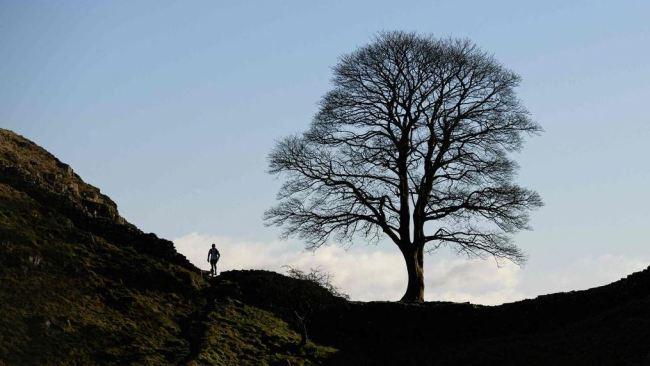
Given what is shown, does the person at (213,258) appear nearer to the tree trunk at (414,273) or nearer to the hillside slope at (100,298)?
the hillside slope at (100,298)

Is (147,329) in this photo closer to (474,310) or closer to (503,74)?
(474,310)

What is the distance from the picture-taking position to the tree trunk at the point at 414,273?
135 ft

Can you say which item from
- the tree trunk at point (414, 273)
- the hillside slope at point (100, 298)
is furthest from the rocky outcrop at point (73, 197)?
the tree trunk at point (414, 273)

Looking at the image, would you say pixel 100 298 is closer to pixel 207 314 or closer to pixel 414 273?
pixel 207 314

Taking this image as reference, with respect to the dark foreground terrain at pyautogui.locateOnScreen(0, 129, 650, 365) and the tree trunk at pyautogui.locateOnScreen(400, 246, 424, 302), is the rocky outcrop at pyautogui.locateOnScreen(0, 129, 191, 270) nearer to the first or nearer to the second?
the dark foreground terrain at pyautogui.locateOnScreen(0, 129, 650, 365)

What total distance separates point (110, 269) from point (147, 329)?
4.75 m

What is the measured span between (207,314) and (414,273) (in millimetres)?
11108

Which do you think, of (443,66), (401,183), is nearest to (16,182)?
(401,183)

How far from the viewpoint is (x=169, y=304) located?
34844 millimetres

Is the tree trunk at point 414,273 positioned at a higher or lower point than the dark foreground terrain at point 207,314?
higher

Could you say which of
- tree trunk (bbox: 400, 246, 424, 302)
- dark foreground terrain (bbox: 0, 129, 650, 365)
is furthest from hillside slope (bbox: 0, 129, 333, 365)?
tree trunk (bbox: 400, 246, 424, 302)

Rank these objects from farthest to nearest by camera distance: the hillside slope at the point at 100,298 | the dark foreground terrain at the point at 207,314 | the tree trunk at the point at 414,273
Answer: the tree trunk at the point at 414,273
the dark foreground terrain at the point at 207,314
the hillside slope at the point at 100,298

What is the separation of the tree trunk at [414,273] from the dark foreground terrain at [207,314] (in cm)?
393

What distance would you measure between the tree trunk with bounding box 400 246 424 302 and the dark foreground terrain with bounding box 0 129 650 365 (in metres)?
3.93
